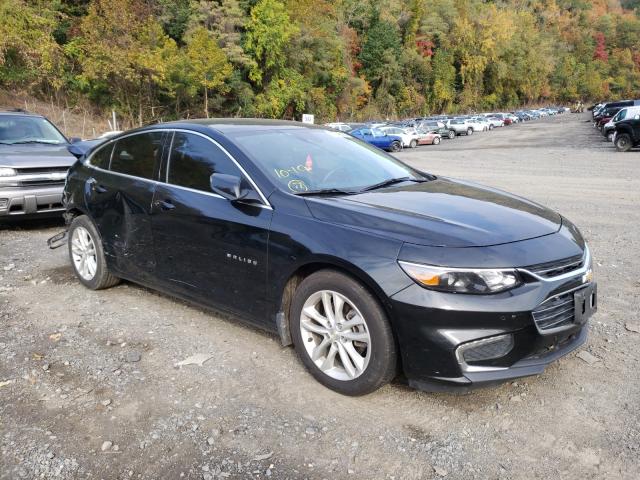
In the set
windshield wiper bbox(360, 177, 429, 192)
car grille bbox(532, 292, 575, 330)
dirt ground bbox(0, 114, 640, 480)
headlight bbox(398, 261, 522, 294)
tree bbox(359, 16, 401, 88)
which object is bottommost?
dirt ground bbox(0, 114, 640, 480)

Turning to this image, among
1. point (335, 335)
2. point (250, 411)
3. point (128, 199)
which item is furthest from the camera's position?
point (128, 199)

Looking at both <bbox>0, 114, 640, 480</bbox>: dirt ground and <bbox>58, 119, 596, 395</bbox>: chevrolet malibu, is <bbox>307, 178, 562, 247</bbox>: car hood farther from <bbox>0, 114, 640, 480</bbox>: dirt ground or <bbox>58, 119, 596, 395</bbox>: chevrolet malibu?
<bbox>0, 114, 640, 480</bbox>: dirt ground

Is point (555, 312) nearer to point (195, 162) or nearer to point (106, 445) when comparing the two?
point (106, 445)

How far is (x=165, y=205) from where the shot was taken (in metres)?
4.23

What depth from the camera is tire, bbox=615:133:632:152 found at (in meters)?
23.0

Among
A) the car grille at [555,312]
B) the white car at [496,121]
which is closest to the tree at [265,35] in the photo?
the white car at [496,121]

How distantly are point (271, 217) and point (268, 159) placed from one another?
543 mm

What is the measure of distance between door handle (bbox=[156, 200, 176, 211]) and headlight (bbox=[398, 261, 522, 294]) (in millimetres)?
2136

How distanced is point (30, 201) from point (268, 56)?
146 ft

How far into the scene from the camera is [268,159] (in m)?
3.89

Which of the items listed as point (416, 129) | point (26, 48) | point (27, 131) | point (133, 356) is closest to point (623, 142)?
point (416, 129)

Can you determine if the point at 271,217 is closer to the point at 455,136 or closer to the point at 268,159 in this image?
the point at 268,159

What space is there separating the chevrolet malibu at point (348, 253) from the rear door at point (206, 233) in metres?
0.01

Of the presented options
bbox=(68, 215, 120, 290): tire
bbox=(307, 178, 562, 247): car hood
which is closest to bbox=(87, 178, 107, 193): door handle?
bbox=(68, 215, 120, 290): tire
